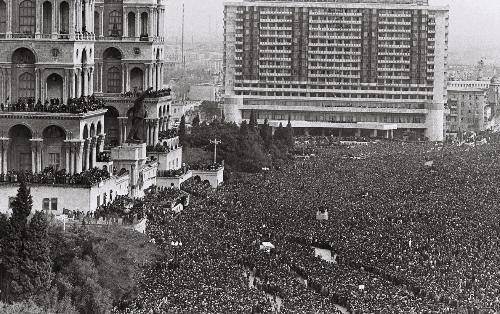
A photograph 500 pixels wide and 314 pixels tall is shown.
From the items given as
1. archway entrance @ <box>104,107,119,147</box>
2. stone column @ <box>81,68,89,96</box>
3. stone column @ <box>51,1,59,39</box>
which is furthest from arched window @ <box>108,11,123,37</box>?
stone column @ <box>51,1,59,39</box>

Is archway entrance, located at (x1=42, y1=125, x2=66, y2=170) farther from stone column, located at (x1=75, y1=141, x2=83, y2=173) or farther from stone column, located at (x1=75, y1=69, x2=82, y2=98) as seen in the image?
stone column, located at (x1=75, y1=69, x2=82, y2=98)

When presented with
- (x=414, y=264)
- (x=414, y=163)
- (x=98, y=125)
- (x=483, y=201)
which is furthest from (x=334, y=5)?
(x=414, y=264)

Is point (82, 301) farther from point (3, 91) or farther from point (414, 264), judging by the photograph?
point (3, 91)

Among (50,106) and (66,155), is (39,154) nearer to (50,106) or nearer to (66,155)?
(66,155)

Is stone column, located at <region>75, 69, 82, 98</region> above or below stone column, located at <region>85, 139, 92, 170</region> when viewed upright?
above

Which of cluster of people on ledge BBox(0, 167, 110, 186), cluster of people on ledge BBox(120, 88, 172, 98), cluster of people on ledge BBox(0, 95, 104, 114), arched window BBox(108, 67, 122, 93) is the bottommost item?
cluster of people on ledge BBox(0, 167, 110, 186)

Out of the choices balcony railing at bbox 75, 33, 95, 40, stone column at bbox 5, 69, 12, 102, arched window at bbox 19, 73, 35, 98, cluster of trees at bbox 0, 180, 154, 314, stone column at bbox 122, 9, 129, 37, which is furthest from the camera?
stone column at bbox 122, 9, 129, 37
